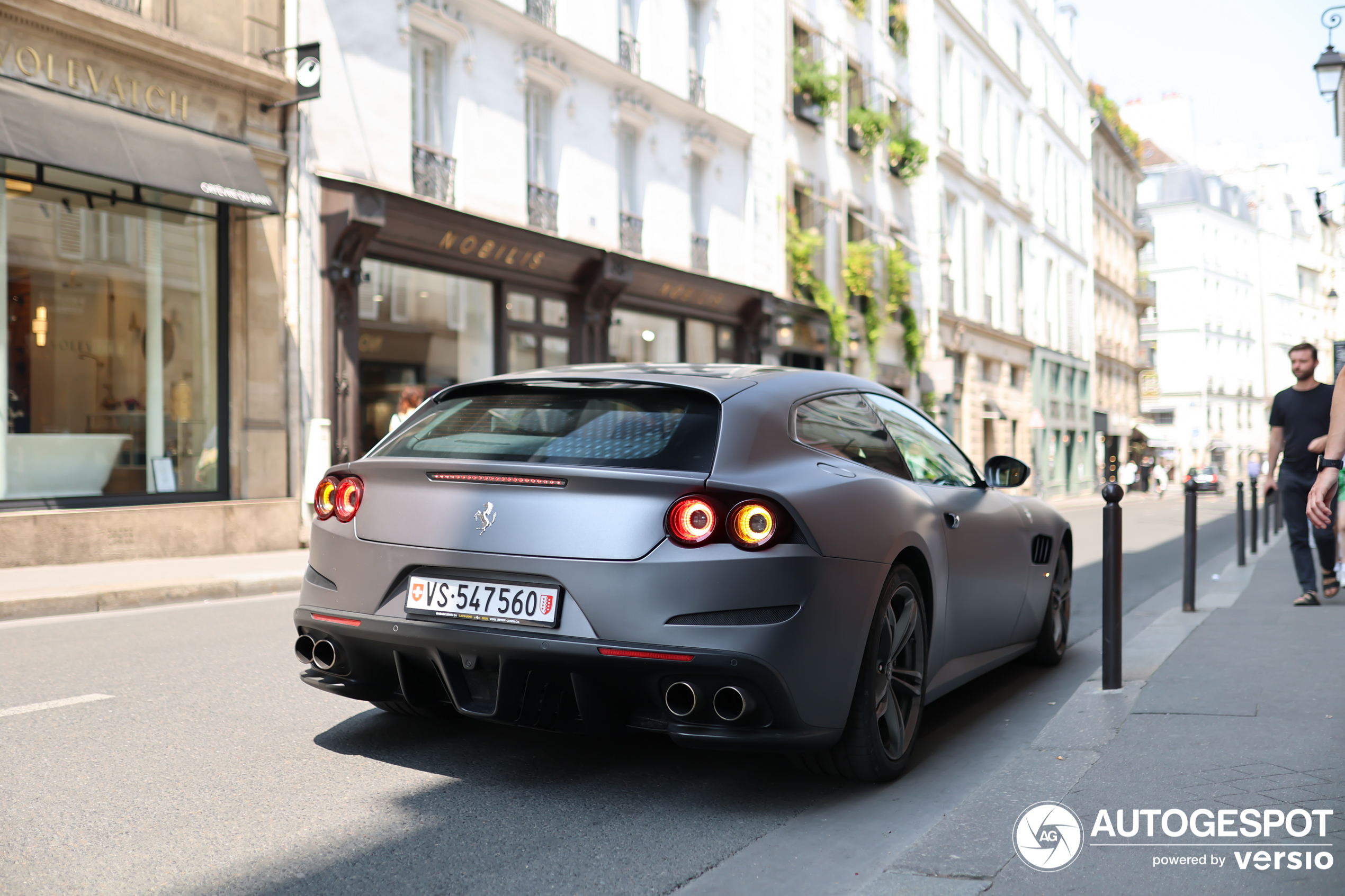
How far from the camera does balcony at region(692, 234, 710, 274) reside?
21594 mm

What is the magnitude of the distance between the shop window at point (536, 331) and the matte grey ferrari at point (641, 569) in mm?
12959

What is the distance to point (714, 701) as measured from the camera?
3352mm

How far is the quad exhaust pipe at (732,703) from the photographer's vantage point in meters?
3.34

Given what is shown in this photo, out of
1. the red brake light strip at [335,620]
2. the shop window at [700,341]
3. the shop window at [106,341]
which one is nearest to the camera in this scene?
the red brake light strip at [335,620]

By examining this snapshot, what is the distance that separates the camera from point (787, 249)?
24578 mm

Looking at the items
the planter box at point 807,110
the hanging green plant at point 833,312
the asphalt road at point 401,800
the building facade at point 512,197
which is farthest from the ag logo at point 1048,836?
the planter box at point 807,110

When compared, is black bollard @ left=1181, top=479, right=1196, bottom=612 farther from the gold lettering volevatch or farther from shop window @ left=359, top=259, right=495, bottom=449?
the gold lettering volevatch

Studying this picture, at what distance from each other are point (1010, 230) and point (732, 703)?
1535 inches

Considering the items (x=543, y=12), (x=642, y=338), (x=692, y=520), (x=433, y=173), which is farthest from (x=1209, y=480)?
(x=692, y=520)

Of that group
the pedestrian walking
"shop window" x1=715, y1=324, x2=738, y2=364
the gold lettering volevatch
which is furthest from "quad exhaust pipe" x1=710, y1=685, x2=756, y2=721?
"shop window" x1=715, y1=324, x2=738, y2=364

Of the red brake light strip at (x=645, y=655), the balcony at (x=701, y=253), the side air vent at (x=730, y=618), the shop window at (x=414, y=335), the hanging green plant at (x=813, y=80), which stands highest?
the hanging green plant at (x=813, y=80)

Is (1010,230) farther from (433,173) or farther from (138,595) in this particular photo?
(138,595)

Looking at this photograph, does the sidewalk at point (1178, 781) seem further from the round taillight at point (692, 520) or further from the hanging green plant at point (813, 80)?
the hanging green plant at point (813, 80)

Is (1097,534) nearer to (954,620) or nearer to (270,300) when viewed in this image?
(270,300)
